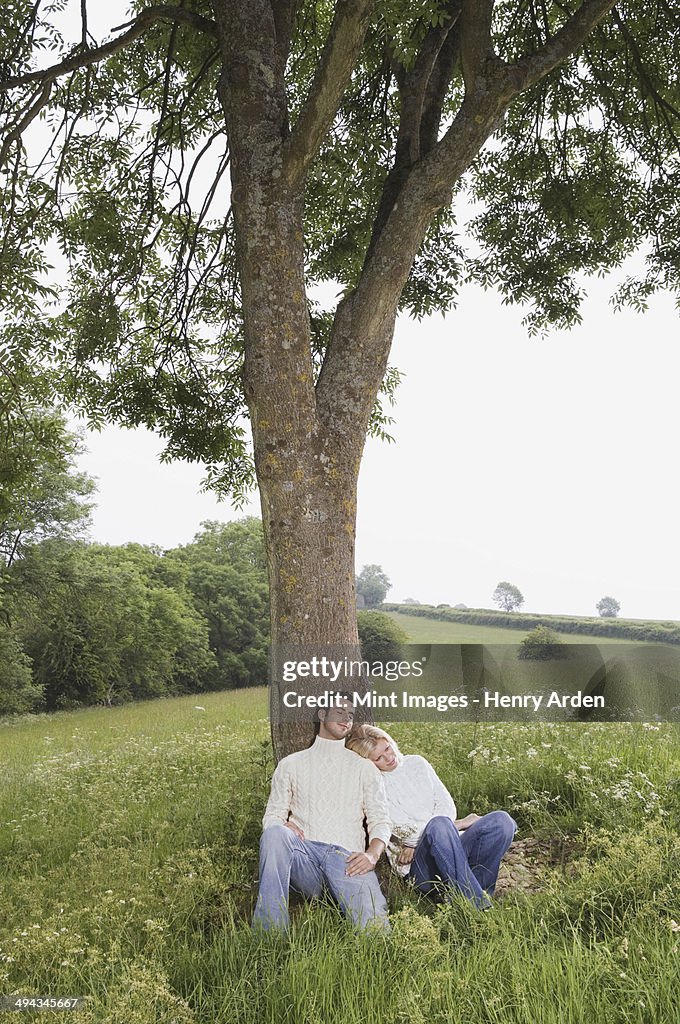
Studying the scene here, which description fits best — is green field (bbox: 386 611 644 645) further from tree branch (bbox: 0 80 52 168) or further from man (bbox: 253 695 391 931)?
tree branch (bbox: 0 80 52 168)

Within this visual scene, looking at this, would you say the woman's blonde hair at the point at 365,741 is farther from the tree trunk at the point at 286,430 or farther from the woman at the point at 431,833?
the tree trunk at the point at 286,430

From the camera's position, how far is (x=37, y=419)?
826 cm

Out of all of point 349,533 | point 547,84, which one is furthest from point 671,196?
point 349,533

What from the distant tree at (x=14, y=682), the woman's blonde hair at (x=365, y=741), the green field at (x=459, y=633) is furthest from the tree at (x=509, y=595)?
the distant tree at (x=14, y=682)

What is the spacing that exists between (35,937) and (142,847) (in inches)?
67.1

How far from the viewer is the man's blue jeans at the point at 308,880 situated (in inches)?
148

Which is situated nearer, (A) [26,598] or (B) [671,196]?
(B) [671,196]

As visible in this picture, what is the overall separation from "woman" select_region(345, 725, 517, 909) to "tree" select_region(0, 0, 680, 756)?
1.28m

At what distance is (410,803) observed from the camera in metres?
4.32

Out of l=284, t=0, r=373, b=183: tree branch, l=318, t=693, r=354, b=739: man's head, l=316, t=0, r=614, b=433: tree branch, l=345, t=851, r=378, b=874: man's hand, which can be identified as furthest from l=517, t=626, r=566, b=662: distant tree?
l=284, t=0, r=373, b=183: tree branch

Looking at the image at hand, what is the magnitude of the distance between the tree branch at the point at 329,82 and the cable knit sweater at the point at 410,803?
11.9ft

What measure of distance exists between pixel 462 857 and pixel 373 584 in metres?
8.06

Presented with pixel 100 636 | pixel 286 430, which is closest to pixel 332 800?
pixel 286 430

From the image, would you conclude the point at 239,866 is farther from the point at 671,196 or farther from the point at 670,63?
the point at 670,63
